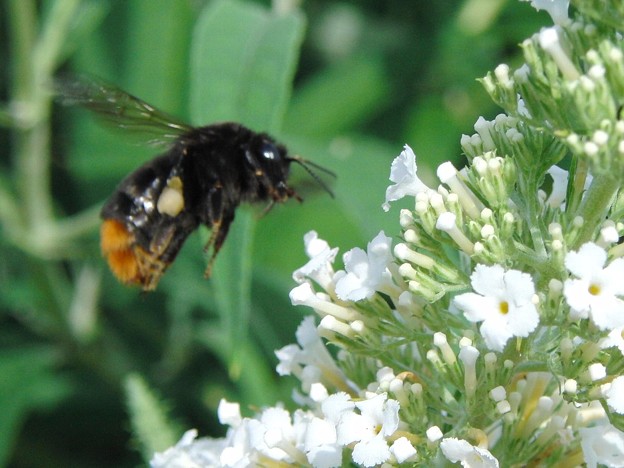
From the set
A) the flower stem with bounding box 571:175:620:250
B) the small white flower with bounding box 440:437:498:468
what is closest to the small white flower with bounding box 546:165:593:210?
the flower stem with bounding box 571:175:620:250

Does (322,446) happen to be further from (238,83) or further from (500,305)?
(238,83)

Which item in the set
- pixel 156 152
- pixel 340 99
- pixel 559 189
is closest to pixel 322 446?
pixel 559 189

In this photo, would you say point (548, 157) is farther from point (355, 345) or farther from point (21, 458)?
point (21, 458)

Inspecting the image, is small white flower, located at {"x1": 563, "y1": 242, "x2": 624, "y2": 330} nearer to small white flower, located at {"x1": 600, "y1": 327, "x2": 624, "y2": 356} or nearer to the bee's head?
small white flower, located at {"x1": 600, "y1": 327, "x2": 624, "y2": 356}

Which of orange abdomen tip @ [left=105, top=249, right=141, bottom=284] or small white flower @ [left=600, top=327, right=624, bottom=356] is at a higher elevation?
small white flower @ [left=600, top=327, right=624, bottom=356]

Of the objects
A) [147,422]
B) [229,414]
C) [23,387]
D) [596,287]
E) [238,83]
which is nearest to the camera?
[596,287]

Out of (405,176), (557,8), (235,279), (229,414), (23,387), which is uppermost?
(557,8)
